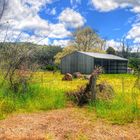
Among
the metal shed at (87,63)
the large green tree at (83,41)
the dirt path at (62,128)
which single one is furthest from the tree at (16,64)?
the large green tree at (83,41)

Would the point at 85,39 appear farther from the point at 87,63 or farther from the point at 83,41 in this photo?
the point at 87,63

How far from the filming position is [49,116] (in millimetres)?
10203

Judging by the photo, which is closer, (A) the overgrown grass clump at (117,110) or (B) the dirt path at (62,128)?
(B) the dirt path at (62,128)

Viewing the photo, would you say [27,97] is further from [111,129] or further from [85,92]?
[111,129]

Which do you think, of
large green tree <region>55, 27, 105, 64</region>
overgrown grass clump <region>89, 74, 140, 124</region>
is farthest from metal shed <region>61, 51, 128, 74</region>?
overgrown grass clump <region>89, 74, 140, 124</region>

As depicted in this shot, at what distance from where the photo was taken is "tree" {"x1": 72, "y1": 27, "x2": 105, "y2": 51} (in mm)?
73438

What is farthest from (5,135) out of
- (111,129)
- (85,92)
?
(85,92)

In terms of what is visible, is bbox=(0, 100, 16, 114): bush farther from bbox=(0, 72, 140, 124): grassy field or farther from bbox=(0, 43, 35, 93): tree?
bbox=(0, 43, 35, 93): tree

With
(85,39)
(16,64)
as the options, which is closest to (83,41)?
(85,39)

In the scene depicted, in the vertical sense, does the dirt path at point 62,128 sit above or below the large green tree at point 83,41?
below

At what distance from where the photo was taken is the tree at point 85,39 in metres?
73.4

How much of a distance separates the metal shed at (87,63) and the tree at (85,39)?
602 inches

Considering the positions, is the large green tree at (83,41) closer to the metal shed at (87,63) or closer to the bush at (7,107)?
the metal shed at (87,63)

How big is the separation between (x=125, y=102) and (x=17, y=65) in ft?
14.5
